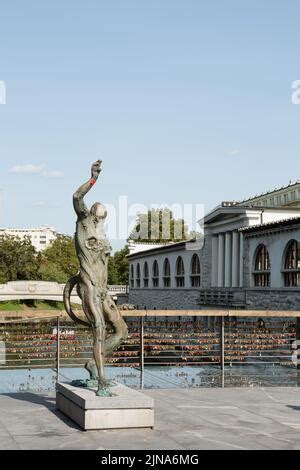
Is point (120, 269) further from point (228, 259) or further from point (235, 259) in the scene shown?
point (235, 259)

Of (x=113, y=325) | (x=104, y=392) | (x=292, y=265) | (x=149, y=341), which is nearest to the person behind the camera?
(x=104, y=392)

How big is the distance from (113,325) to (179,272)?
57.6 m

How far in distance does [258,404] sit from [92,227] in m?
3.90

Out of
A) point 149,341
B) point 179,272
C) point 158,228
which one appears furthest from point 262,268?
point 158,228

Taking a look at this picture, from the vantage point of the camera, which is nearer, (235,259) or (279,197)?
(235,259)

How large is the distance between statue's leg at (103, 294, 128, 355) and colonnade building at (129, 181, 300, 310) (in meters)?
28.9

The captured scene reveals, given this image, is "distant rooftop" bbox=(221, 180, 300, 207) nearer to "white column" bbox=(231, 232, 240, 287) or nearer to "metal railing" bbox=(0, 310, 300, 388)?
"white column" bbox=(231, 232, 240, 287)

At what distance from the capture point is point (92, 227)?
8.53 m

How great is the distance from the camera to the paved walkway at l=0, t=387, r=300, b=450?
23.5ft

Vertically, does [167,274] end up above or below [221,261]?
below

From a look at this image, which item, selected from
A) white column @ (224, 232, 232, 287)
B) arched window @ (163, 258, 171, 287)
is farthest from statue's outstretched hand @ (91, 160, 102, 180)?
arched window @ (163, 258, 171, 287)

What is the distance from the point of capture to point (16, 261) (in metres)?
92.7

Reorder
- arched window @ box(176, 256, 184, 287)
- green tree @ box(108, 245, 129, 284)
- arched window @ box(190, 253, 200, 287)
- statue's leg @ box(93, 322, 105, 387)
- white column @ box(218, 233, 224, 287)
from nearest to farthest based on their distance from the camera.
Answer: statue's leg @ box(93, 322, 105, 387), white column @ box(218, 233, 224, 287), arched window @ box(190, 253, 200, 287), arched window @ box(176, 256, 184, 287), green tree @ box(108, 245, 129, 284)
